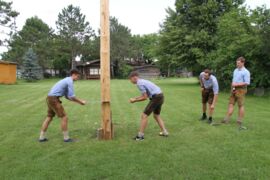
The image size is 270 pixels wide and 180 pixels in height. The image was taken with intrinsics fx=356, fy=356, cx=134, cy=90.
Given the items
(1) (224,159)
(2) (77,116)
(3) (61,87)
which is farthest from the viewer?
(2) (77,116)

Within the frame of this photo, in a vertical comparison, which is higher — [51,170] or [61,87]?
[61,87]

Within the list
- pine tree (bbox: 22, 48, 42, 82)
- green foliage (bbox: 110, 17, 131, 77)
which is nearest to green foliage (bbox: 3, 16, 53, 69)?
pine tree (bbox: 22, 48, 42, 82)

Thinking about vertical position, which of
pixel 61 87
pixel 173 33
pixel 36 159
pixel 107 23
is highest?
pixel 173 33

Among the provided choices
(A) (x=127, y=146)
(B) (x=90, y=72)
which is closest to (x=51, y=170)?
(A) (x=127, y=146)

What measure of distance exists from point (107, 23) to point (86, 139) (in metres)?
2.55

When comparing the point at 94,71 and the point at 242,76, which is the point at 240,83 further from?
the point at 94,71

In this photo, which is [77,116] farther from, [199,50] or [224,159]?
[199,50]

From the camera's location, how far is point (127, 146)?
691cm

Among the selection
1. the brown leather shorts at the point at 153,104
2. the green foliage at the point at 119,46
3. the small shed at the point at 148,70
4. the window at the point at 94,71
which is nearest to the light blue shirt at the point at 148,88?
the brown leather shorts at the point at 153,104

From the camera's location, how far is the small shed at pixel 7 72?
118ft

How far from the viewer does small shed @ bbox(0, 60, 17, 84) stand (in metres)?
35.9

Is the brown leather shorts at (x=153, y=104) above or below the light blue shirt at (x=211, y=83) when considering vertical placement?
below

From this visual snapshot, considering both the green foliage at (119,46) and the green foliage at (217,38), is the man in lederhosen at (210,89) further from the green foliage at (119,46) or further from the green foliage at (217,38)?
the green foliage at (119,46)

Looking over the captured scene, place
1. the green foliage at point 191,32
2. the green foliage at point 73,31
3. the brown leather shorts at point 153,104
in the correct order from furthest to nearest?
the green foliage at point 73,31 → the green foliage at point 191,32 → the brown leather shorts at point 153,104
